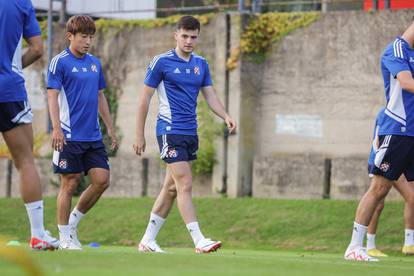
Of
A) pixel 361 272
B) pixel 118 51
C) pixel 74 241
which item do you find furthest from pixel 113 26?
pixel 361 272

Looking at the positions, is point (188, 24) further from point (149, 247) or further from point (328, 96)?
point (328, 96)

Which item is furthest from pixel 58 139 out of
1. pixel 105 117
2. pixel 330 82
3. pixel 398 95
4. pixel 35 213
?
pixel 330 82

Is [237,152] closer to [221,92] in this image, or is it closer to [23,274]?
[221,92]

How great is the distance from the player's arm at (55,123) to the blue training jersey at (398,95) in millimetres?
Answer: 3321

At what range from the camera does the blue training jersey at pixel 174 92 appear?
12.5m

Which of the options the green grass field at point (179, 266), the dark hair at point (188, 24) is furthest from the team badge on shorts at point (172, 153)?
the green grass field at point (179, 266)

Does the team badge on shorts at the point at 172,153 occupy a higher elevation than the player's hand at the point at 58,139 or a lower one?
lower

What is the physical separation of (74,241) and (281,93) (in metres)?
9.23

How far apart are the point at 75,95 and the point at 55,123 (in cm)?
76

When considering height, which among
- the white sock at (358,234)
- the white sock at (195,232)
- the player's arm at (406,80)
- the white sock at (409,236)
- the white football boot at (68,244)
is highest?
the player's arm at (406,80)

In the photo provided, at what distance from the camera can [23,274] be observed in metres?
8.02

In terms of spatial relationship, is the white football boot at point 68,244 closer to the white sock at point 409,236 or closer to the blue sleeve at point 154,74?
the blue sleeve at point 154,74

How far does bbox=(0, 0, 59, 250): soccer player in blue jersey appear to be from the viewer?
9688 mm

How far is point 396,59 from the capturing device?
10.9 m
